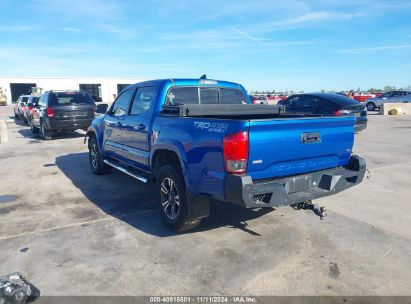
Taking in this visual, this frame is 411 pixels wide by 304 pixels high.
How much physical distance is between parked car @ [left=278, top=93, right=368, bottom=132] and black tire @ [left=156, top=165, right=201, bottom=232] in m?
Result: 8.15

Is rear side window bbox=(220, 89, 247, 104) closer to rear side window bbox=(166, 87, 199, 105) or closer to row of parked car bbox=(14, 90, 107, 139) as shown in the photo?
rear side window bbox=(166, 87, 199, 105)

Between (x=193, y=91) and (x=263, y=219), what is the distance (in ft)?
7.26

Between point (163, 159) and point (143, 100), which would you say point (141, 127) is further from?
point (163, 159)

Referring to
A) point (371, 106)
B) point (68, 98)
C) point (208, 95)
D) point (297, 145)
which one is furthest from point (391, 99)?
point (297, 145)

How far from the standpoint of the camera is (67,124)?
46.9ft

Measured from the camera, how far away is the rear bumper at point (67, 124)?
1415cm

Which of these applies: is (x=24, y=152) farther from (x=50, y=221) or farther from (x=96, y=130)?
Answer: (x=50, y=221)

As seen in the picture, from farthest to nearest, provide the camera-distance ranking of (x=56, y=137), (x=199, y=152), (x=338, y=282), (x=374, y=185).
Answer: (x=56, y=137) < (x=374, y=185) < (x=199, y=152) < (x=338, y=282)

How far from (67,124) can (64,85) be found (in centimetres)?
5490

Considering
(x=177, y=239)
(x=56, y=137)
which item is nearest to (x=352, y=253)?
(x=177, y=239)

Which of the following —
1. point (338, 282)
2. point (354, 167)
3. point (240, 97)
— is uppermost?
point (240, 97)

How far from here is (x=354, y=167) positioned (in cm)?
487

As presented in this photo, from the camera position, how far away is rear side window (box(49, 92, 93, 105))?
563 inches

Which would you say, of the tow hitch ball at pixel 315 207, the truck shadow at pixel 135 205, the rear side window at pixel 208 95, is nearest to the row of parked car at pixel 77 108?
the truck shadow at pixel 135 205
